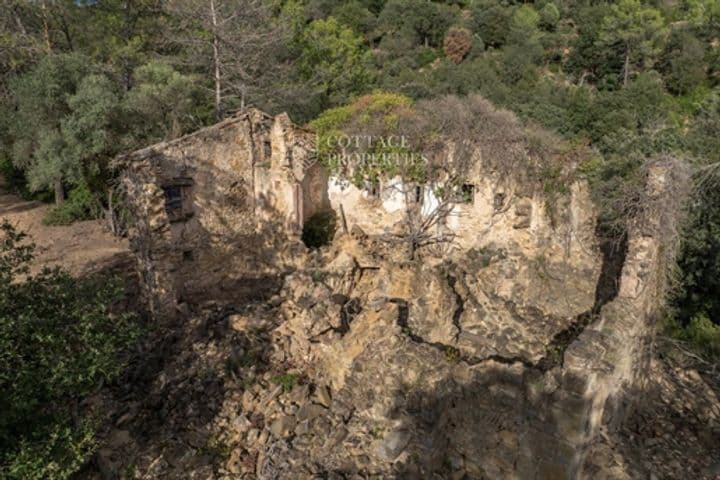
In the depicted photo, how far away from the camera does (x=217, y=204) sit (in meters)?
13.6

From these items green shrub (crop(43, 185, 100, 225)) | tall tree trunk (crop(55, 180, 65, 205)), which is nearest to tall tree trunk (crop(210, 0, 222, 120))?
green shrub (crop(43, 185, 100, 225))

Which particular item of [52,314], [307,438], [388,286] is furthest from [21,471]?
[388,286]

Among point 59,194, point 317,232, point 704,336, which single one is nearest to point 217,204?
point 317,232

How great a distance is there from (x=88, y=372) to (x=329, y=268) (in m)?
7.36

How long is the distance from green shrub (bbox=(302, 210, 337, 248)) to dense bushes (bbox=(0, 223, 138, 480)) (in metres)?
8.96

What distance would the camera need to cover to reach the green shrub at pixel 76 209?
19.8 metres

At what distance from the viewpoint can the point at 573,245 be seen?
1389 centimetres

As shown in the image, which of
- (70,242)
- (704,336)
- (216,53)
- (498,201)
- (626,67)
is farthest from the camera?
(626,67)

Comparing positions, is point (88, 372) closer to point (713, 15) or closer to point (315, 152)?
point (315, 152)

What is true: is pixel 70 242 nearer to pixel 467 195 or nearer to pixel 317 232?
pixel 317 232

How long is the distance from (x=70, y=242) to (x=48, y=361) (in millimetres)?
13076

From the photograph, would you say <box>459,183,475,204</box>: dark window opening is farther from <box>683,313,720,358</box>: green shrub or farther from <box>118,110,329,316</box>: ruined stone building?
<box>683,313,720,358</box>: green shrub

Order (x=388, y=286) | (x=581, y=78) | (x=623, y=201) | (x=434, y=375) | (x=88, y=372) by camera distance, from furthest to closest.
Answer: (x=581, y=78)
(x=388, y=286)
(x=623, y=201)
(x=434, y=375)
(x=88, y=372)

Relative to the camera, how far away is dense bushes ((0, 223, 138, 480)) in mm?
6039
